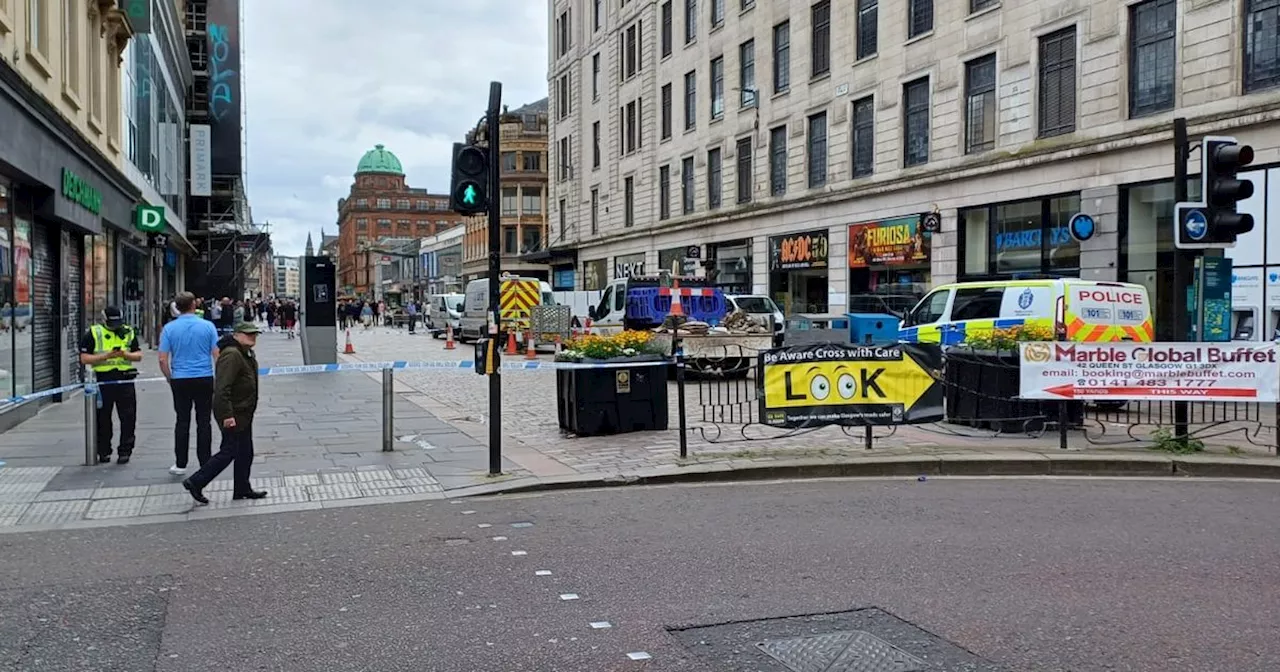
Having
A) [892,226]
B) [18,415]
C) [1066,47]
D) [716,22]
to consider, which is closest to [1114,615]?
[18,415]

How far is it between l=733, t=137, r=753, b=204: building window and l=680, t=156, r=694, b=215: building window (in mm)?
4314

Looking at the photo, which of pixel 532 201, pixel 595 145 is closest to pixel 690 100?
pixel 595 145

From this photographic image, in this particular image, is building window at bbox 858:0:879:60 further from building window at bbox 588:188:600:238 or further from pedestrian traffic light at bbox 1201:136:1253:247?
building window at bbox 588:188:600:238

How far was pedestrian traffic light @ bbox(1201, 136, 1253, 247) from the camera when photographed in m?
10.1

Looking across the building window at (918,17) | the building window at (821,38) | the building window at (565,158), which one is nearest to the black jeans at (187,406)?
the building window at (918,17)

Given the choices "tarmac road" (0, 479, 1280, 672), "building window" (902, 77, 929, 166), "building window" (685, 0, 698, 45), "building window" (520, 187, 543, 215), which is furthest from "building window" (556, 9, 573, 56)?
"tarmac road" (0, 479, 1280, 672)

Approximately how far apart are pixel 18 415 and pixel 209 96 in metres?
42.8

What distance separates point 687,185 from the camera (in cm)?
4297

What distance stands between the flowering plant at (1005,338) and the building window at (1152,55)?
1130cm

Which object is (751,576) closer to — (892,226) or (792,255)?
(892,226)

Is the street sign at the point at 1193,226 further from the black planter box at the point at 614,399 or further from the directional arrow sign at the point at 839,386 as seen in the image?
the black planter box at the point at 614,399

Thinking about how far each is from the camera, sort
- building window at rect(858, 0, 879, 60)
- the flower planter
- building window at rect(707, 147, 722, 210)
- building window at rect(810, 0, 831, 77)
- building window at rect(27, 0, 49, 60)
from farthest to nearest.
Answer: building window at rect(707, 147, 722, 210), building window at rect(810, 0, 831, 77), building window at rect(858, 0, 879, 60), building window at rect(27, 0, 49, 60), the flower planter

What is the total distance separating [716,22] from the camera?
130 ft

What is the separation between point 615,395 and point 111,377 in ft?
17.5
